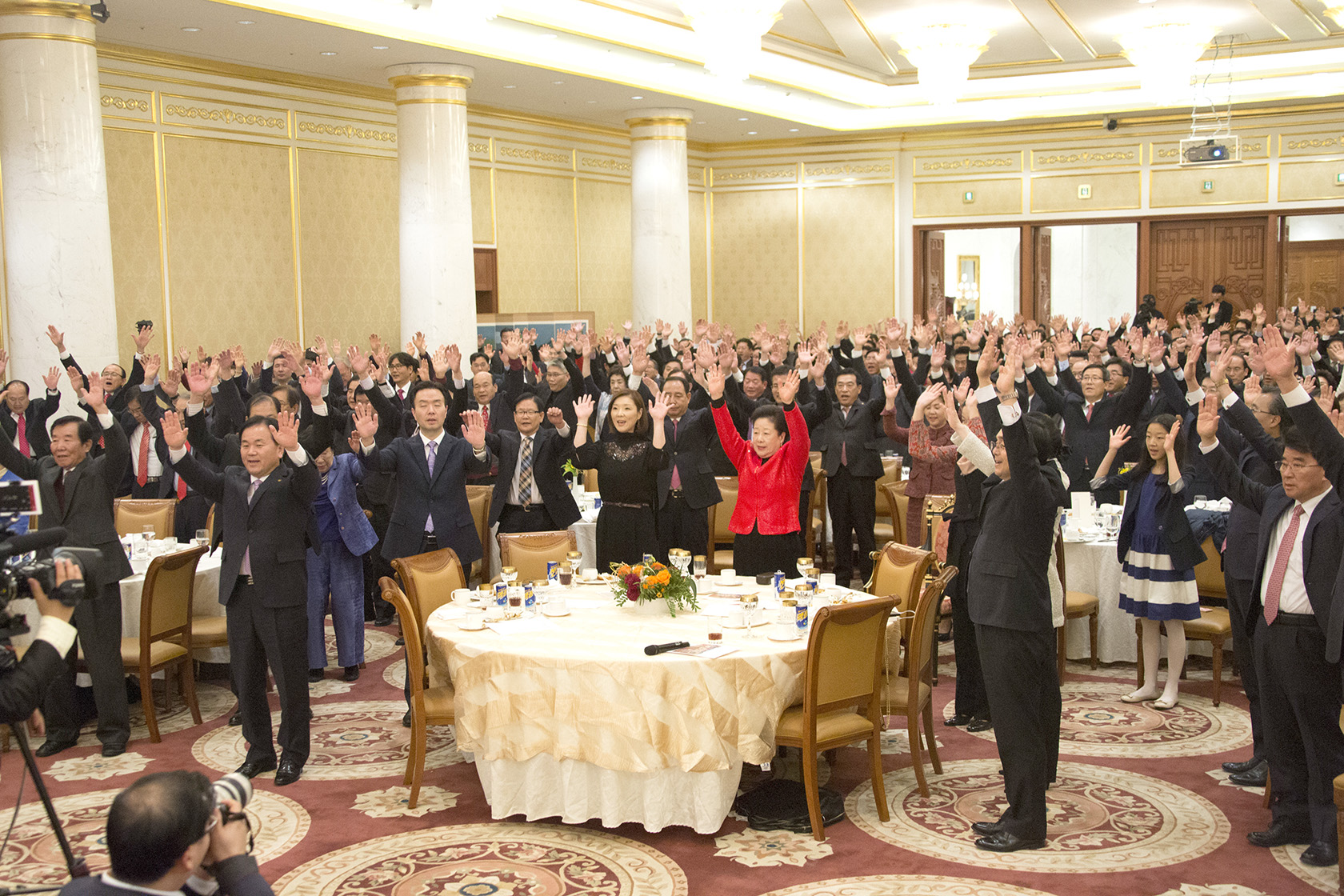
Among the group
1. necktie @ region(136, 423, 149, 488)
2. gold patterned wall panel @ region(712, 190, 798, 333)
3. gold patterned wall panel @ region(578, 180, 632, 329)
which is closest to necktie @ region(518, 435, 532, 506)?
necktie @ region(136, 423, 149, 488)

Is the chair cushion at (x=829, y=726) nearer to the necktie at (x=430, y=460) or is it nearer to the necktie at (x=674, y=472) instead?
the necktie at (x=430, y=460)

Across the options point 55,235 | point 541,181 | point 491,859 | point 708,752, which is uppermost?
point 541,181

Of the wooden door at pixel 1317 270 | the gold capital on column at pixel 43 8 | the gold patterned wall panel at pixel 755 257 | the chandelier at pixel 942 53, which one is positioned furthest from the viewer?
the gold patterned wall panel at pixel 755 257

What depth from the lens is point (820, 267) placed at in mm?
19156

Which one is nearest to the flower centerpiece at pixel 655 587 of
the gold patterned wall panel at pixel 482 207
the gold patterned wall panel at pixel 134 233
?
the gold patterned wall panel at pixel 134 233

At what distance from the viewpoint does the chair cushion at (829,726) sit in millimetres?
Answer: 4594

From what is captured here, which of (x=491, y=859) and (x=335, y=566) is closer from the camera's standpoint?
(x=491, y=859)

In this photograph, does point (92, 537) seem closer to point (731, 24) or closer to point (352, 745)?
point (352, 745)

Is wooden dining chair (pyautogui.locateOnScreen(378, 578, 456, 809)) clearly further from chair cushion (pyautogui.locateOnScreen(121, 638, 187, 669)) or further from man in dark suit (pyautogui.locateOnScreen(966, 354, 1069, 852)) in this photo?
man in dark suit (pyautogui.locateOnScreen(966, 354, 1069, 852))

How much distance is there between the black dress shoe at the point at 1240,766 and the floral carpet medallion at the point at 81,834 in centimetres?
383

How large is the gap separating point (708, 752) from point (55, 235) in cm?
748

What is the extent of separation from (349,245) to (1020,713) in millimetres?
11060

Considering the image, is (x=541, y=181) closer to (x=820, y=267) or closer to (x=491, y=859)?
(x=820, y=267)

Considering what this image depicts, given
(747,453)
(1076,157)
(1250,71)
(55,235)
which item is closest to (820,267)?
(1076,157)
